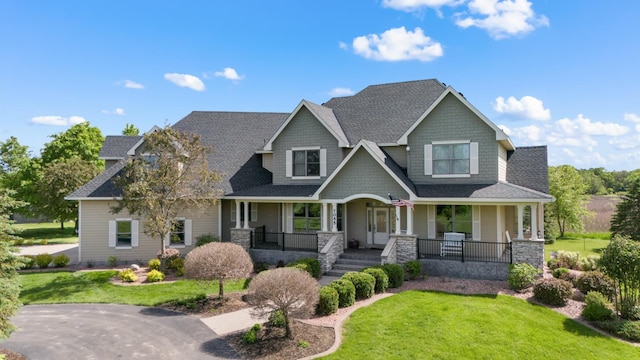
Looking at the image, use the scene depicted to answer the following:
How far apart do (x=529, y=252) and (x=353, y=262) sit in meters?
7.65

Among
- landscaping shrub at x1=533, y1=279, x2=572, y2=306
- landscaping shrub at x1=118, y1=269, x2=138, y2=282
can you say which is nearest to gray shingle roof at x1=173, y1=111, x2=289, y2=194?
landscaping shrub at x1=118, y1=269, x2=138, y2=282

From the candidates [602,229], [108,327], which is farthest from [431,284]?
[602,229]

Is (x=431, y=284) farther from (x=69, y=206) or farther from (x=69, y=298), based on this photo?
(x=69, y=206)

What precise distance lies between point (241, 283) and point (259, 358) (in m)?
7.43

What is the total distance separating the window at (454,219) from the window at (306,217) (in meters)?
6.60

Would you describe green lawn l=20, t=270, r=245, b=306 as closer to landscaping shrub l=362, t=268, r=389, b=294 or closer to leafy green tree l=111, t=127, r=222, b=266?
leafy green tree l=111, t=127, r=222, b=266

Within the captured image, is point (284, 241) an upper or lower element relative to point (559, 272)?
upper

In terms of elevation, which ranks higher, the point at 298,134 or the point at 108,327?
the point at 298,134

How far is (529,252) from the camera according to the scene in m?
16.1

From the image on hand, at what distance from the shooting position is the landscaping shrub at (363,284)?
14000 mm

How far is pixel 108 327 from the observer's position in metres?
12.2

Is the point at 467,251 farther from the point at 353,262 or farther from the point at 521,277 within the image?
the point at 353,262

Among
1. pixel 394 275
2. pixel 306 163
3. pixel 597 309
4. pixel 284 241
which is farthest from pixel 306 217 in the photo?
pixel 597 309

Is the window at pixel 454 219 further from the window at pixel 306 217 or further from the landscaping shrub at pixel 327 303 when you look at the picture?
the landscaping shrub at pixel 327 303
